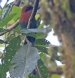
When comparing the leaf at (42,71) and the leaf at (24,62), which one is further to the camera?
the leaf at (42,71)

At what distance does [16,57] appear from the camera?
581mm

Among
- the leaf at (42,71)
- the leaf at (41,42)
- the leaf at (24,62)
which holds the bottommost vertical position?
the leaf at (42,71)

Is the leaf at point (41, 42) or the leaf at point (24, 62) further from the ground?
the leaf at point (24, 62)

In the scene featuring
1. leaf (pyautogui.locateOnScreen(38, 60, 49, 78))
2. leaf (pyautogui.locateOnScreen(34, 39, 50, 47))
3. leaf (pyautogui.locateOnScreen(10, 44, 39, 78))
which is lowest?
leaf (pyautogui.locateOnScreen(38, 60, 49, 78))

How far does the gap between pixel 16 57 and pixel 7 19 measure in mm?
145

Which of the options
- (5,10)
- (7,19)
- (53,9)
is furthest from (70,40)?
(7,19)

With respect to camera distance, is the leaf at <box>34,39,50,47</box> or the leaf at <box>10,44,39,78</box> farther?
the leaf at <box>34,39,50,47</box>

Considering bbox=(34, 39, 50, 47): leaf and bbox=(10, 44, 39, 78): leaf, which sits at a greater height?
bbox=(10, 44, 39, 78): leaf

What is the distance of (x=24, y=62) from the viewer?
1.83 ft

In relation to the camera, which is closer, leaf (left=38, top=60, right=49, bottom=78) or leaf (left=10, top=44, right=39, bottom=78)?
leaf (left=10, top=44, right=39, bottom=78)

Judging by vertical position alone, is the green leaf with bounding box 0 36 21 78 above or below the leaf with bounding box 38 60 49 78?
above

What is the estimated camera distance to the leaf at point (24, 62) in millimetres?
529

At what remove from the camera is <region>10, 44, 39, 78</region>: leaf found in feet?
1.73

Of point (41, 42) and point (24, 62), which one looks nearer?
point (24, 62)
